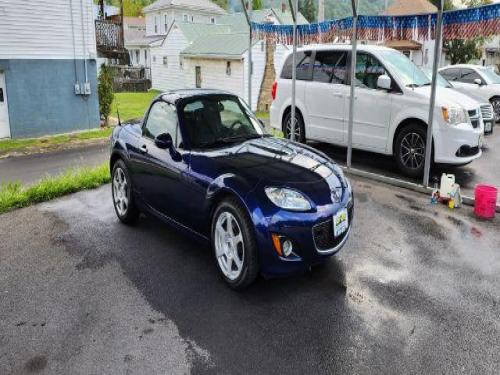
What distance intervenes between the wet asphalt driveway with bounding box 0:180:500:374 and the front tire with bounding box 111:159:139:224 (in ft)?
0.76

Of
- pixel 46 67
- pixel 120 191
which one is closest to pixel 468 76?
pixel 120 191

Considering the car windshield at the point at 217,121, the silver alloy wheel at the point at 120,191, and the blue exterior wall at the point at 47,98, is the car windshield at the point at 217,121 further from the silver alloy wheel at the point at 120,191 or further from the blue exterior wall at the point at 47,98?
the blue exterior wall at the point at 47,98

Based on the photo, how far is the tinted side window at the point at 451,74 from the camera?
A: 14477 millimetres

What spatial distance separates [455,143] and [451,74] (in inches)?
337

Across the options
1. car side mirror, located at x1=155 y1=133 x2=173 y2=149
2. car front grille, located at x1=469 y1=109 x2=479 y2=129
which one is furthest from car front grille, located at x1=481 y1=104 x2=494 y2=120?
car side mirror, located at x1=155 y1=133 x2=173 y2=149

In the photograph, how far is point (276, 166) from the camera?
4.27 metres

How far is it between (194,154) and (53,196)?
3.69 meters

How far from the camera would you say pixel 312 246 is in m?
3.86

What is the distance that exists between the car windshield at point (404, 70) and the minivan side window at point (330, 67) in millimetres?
767

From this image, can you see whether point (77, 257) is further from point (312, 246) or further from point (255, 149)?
point (312, 246)

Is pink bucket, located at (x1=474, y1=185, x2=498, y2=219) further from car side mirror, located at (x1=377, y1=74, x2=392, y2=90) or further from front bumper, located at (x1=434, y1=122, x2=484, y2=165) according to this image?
car side mirror, located at (x1=377, y1=74, x2=392, y2=90)

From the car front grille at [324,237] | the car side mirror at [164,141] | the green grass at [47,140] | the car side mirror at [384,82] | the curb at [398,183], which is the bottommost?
the green grass at [47,140]

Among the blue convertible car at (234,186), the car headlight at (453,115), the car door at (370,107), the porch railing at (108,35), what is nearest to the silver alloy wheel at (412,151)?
the car door at (370,107)

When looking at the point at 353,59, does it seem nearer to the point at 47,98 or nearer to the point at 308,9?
the point at 47,98
